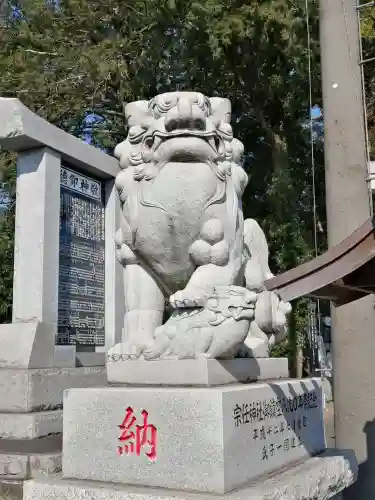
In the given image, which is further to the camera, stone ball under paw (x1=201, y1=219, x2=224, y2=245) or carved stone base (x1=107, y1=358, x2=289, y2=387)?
stone ball under paw (x1=201, y1=219, x2=224, y2=245)

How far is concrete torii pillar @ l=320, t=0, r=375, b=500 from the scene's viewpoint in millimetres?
4516

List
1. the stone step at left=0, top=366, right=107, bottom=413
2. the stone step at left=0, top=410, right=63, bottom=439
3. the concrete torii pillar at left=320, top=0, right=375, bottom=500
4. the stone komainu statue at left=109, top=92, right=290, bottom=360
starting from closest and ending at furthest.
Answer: the stone komainu statue at left=109, top=92, right=290, bottom=360, the stone step at left=0, top=410, right=63, bottom=439, the stone step at left=0, top=366, right=107, bottom=413, the concrete torii pillar at left=320, top=0, right=375, bottom=500

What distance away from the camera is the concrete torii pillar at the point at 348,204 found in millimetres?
4516

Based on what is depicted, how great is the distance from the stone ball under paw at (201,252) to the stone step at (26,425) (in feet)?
→ 5.41

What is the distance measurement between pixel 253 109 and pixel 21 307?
5720 millimetres

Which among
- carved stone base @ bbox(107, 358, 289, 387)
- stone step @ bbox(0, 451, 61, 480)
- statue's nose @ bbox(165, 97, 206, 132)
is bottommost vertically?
stone step @ bbox(0, 451, 61, 480)

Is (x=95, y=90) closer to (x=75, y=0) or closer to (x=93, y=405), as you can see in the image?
(x=75, y=0)

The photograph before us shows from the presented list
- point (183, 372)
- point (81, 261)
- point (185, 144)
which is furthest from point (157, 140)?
point (81, 261)

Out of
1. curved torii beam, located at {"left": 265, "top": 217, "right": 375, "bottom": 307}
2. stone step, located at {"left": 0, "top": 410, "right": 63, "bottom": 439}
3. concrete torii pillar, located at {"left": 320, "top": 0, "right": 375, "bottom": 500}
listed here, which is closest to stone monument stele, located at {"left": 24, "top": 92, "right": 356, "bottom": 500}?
curved torii beam, located at {"left": 265, "top": 217, "right": 375, "bottom": 307}

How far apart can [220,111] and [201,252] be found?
3.04 ft

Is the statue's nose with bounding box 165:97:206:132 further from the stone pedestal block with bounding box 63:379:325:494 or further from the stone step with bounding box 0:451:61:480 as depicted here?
the stone step with bounding box 0:451:61:480

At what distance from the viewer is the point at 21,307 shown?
4.52m

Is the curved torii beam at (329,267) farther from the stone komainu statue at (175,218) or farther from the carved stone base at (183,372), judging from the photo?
the carved stone base at (183,372)

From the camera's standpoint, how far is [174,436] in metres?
2.72
